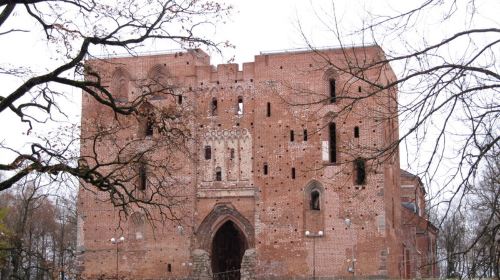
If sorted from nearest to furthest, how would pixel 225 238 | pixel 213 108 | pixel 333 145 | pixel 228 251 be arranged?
pixel 333 145 < pixel 213 108 < pixel 225 238 < pixel 228 251

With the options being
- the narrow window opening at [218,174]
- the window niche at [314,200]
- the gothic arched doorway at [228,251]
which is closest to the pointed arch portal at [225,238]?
the gothic arched doorway at [228,251]

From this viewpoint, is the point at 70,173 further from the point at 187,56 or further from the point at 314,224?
the point at 187,56

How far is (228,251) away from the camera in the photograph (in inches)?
1575

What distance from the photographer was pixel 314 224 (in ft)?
116

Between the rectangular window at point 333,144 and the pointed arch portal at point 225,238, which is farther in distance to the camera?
the pointed arch portal at point 225,238

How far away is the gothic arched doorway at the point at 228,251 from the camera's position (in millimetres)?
38062

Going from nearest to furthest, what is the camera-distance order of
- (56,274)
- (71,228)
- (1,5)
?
(1,5), (56,274), (71,228)

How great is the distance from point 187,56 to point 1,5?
26.4 meters

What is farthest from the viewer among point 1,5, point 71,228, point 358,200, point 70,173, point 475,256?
point 71,228

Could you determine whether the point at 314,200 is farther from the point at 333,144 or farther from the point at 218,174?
the point at 218,174

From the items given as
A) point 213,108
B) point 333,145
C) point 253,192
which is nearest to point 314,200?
point 333,145

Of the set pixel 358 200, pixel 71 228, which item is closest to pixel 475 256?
pixel 358 200

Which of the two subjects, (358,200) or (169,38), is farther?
(358,200)

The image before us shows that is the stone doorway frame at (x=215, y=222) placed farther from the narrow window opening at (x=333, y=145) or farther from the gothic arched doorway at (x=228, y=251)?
the narrow window opening at (x=333, y=145)
